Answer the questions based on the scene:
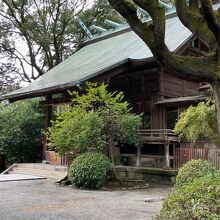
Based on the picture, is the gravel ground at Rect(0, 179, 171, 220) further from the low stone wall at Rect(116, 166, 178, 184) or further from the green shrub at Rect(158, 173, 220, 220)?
the green shrub at Rect(158, 173, 220, 220)

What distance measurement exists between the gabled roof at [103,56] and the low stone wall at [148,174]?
4092 mm

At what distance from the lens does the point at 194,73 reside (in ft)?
17.9

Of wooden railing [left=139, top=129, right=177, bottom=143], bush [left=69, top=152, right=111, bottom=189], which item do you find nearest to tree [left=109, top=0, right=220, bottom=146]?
bush [left=69, top=152, right=111, bottom=189]

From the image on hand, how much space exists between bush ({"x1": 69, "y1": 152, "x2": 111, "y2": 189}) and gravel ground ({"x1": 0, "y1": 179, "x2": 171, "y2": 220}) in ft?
1.56

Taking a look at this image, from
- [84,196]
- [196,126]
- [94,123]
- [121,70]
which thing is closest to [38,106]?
[121,70]

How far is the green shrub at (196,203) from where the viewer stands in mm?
4348

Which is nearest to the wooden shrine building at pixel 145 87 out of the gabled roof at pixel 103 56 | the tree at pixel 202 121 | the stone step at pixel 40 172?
the gabled roof at pixel 103 56

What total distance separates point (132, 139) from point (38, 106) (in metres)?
9.84

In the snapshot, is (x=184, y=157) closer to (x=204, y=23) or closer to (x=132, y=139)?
(x=132, y=139)

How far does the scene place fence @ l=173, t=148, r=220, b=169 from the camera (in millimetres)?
12148

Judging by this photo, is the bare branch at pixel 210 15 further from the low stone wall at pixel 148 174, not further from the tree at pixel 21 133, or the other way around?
the tree at pixel 21 133

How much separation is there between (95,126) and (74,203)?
4.25m

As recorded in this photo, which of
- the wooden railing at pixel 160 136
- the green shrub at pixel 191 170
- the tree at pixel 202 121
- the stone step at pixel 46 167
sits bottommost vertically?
the stone step at pixel 46 167

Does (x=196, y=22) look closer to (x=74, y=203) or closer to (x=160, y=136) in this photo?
(x=74, y=203)
